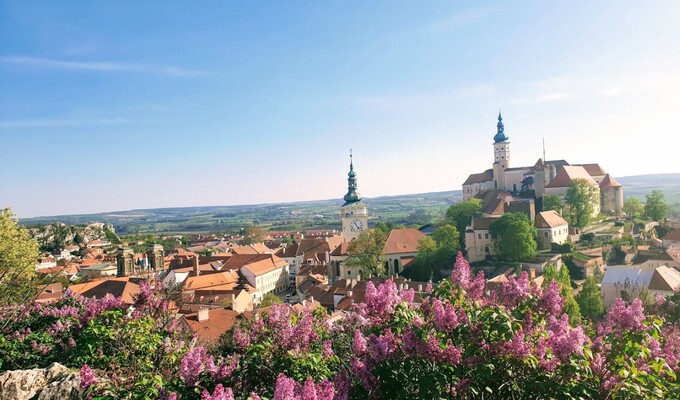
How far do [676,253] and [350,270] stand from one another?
31581mm

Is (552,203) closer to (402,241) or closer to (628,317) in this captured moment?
(402,241)

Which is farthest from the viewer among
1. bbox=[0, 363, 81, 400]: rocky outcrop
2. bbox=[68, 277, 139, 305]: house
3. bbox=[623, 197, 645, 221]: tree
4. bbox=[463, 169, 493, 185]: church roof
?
bbox=[463, 169, 493, 185]: church roof

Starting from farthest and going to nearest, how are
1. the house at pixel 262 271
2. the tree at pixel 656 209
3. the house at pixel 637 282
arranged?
the tree at pixel 656 209, the house at pixel 262 271, the house at pixel 637 282

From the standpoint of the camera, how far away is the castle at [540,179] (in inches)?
2442

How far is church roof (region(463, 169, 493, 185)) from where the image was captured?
79062mm

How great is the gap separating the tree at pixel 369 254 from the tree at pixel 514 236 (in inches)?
481

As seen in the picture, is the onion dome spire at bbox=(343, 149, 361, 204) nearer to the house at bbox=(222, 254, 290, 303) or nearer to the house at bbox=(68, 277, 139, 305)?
the house at bbox=(222, 254, 290, 303)

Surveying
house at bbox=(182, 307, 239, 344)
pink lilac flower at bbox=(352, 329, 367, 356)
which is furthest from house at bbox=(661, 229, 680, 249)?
pink lilac flower at bbox=(352, 329, 367, 356)

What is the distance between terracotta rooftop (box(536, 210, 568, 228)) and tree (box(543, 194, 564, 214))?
3.53m

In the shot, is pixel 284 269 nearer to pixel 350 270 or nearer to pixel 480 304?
pixel 350 270

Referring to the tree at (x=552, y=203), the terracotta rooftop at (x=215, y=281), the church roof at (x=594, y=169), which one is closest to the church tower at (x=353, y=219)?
the terracotta rooftop at (x=215, y=281)

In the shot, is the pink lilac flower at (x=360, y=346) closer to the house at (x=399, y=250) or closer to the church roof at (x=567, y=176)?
the house at (x=399, y=250)

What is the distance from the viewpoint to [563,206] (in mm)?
56594

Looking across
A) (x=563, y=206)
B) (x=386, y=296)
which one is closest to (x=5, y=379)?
(x=386, y=296)
